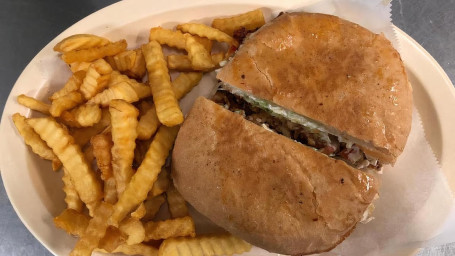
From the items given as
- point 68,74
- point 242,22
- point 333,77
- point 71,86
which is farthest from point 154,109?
point 333,77

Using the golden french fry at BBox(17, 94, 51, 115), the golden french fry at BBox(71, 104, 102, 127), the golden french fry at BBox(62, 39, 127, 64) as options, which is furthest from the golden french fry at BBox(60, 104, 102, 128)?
the golden french fry at BBox(62, 39, 127, 64)

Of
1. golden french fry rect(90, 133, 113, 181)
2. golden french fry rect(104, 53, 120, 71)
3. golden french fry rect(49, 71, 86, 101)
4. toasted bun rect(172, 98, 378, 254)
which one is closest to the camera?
toasted bun rect(172, 98, 378, 254)

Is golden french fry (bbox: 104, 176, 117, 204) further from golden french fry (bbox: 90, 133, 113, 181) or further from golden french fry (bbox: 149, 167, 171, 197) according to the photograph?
golden french fry (bbox: 149, 167, 171, 197)

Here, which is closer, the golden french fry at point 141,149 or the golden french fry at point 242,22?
the golden french fry at point 141,149

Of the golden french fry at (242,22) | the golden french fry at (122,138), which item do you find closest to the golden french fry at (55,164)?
the golden french fry at (122,138)

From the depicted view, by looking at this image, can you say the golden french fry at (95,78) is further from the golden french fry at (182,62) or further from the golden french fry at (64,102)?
the golden french fry at (182,62)

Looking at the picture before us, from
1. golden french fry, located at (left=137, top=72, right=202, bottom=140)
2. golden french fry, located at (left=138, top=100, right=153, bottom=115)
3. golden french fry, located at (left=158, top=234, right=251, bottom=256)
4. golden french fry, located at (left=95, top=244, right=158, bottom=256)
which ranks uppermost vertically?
golden french fry, located at (left=137, top=72, right=202, bottom=140)
